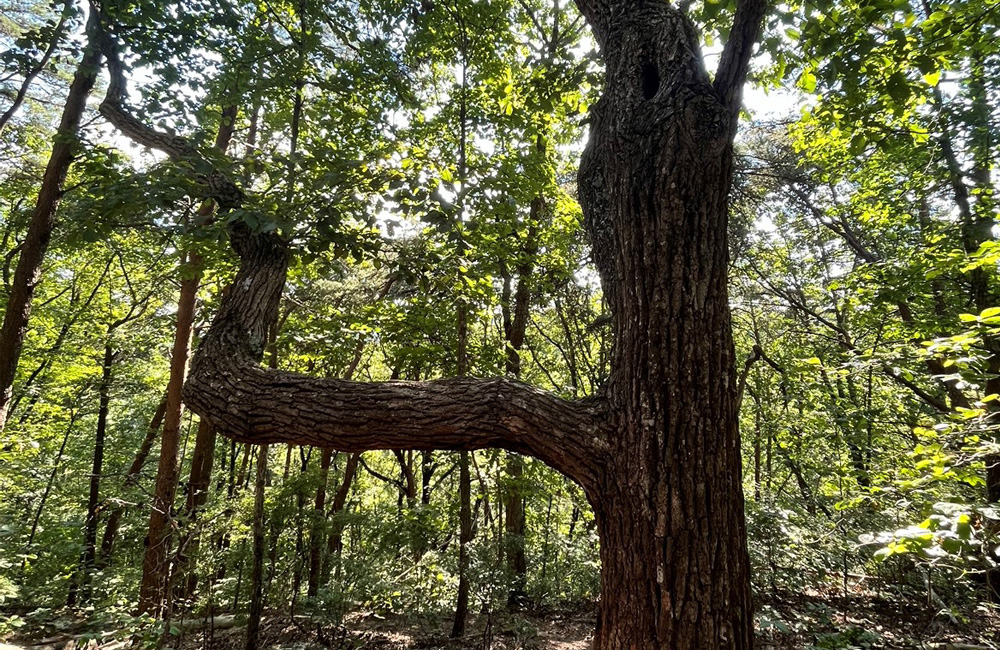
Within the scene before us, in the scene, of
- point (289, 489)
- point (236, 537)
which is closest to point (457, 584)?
point (289, 489)

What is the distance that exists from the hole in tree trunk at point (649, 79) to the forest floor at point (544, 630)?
518 cm

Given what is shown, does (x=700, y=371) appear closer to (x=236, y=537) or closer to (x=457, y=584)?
(x=457, y=584)

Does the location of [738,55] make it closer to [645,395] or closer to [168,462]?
[645,395]

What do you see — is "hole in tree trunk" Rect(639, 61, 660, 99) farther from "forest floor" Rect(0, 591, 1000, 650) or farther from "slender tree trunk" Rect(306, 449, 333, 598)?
"slender tree trunk" Rect(306, 449, 333, 598)

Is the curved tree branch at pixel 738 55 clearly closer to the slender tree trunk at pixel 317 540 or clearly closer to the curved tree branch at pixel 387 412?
the curved tree branch at pixel 387 412

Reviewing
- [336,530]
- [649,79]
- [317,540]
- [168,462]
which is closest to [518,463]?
[336,530]

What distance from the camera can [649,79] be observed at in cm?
214

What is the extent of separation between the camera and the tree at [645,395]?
1.63m

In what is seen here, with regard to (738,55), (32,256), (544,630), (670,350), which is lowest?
(544,630)

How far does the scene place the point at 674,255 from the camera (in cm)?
185

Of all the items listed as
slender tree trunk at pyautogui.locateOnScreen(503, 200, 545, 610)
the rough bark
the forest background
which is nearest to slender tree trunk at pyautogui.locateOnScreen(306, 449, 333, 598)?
the forest background

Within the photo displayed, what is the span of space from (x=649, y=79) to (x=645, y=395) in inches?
57.4

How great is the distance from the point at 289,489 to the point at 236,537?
46.3 inches

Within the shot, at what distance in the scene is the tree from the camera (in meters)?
1.63
